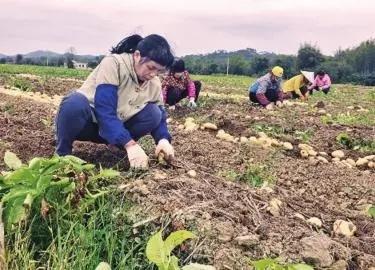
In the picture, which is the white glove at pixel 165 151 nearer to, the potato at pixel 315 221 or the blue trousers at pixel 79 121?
the blue trousers at pixel 79 121

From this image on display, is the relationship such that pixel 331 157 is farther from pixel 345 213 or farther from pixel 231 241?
pixel 231 241

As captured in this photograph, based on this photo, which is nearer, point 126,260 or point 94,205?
point 126,260

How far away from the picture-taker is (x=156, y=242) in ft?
6.83

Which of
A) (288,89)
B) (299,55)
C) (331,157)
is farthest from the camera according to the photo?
(299,55)

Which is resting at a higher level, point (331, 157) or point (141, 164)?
point (141, 164)

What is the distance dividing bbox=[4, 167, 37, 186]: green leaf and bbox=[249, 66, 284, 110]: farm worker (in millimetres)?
8036

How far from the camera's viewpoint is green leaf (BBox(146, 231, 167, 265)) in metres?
2.06

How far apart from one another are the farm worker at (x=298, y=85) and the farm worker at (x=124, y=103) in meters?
9.82

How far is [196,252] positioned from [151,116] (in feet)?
5.44

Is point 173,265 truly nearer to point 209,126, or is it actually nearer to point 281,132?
point 209,126

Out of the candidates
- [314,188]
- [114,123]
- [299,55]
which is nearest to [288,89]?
[314,188]

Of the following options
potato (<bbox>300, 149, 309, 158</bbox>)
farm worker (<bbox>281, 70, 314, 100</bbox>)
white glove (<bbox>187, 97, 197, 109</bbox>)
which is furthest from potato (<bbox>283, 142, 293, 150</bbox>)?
farm worker (<bbox>281, 70, 314, 100</bbox>)

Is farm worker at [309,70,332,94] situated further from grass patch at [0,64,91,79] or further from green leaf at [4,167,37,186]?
green leaf at [4,167,37,186]

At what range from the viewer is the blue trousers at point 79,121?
3.62 m
